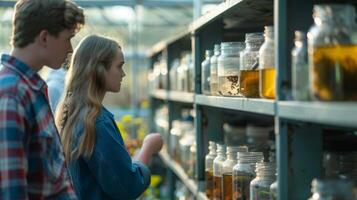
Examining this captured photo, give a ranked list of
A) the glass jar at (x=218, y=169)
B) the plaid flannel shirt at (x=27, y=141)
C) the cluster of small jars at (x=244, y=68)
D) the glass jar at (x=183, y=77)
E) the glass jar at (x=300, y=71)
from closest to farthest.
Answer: the glass jar at (x=300, y=71)
the plaid flannel shirt at (x=27, y=141)
the cluster of small jars at (x=244, y=68)
the glass jar at (x=218, y=169)
the glass jar at (x=183, y=77)

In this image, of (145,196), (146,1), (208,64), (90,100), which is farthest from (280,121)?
(146,1)

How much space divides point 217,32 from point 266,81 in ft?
4.68

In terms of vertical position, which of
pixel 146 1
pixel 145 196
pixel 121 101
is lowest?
pixel 145 196

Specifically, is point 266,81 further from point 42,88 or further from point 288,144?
point 42,88

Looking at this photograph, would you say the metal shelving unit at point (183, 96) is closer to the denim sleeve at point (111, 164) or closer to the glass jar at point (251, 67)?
the denim sleeve at point (111, 164)

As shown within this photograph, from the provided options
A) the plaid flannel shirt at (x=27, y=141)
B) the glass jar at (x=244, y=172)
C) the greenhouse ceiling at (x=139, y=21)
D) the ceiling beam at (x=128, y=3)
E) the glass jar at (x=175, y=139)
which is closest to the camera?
the plaid flannel shirt at (x=27, y=141)

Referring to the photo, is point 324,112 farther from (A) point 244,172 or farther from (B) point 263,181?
(A) point 244,172

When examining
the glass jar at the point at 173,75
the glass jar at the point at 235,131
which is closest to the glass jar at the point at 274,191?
the glass jar at the point at 235,131

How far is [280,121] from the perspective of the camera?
1.70 meters

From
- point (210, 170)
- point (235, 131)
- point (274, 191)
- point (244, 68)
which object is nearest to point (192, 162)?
point (235, 131)

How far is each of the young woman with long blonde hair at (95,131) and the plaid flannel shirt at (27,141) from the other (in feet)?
1.70

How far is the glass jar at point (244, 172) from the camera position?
2.34m

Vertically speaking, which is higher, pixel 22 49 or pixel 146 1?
pixel 146 1

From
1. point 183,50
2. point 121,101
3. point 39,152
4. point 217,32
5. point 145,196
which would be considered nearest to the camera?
point 39,152
